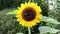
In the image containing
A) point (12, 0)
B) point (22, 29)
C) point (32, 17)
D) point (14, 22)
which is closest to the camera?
point (32, 17)

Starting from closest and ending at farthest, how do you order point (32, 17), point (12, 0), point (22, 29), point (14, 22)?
point (32, 17), point (22, 29), point (14, 22), point (12, 0)

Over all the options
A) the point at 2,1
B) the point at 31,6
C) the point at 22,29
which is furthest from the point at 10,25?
the point at 2,1

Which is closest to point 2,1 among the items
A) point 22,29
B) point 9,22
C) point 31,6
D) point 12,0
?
point 12,0

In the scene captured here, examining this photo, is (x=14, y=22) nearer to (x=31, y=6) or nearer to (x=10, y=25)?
(x=10, y=25)

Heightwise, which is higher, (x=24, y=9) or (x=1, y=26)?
(x=24, y=9)

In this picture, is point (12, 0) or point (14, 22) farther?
point (12, 0)
